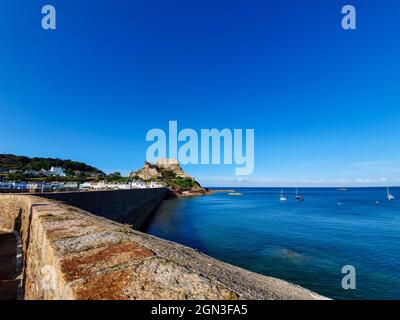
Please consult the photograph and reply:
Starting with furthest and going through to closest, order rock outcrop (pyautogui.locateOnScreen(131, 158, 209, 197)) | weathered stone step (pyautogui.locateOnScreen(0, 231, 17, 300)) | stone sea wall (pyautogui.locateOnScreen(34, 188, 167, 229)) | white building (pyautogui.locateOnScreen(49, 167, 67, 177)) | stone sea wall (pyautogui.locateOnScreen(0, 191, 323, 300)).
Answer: rock outcrop (pyautogui.locateOnScreen(131, 158, 209, 197)), white building (pyautogui.locateOnScreen(49, 167, 67, 177)), stone sea wall (pyautogui.locateOnScreen(34, 188, 167, 229)), weathered stone step (pyautogui.locateOnScreen(0, 231, 17, 300)), stone sea wall (pyautogui.locateOnScreen(0, 191, 323, 300))

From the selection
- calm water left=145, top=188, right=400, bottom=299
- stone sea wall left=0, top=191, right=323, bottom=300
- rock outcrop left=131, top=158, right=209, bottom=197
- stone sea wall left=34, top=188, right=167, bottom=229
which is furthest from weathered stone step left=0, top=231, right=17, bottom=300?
rock outcrop left=131, top=158, right=209, bottom=197

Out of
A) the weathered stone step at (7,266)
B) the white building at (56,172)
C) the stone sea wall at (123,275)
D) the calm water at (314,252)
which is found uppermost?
the white building at (56,172)

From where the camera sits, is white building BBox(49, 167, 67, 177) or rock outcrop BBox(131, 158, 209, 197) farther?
rock outcrop BBox(131, 158, 209, 197)

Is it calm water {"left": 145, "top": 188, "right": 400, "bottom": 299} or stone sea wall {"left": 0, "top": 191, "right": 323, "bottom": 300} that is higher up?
stone sea wall {"left": 0, "top": 191, "right": 323, "bottom": 300}

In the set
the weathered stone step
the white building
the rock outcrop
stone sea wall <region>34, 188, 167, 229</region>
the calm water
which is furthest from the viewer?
the rock outcrop

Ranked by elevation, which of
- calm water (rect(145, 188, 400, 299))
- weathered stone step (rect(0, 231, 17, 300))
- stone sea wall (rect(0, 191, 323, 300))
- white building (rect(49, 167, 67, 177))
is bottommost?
calm water (rect(145, 188, 400, 299))

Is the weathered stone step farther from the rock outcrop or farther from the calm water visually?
the rock outcrop

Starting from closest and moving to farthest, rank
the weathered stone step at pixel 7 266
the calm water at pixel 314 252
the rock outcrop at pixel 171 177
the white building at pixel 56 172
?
the weathered stone step at pixel 7 266 → the calm water at pixel 314 252 → the white building at pixel 56 172 → the rock outcrop at pixel 171 177

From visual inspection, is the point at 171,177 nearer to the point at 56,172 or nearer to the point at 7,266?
the point at 56,172

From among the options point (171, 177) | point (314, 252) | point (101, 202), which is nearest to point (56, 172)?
point (101, 202)

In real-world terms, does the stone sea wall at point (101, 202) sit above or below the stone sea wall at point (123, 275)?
below

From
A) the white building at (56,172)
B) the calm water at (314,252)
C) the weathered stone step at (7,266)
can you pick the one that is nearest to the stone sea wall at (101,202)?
the weathered stone step at (7,266)

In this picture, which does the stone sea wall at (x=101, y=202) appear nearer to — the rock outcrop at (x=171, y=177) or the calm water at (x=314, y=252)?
the calm water at (x=314, y=252)
